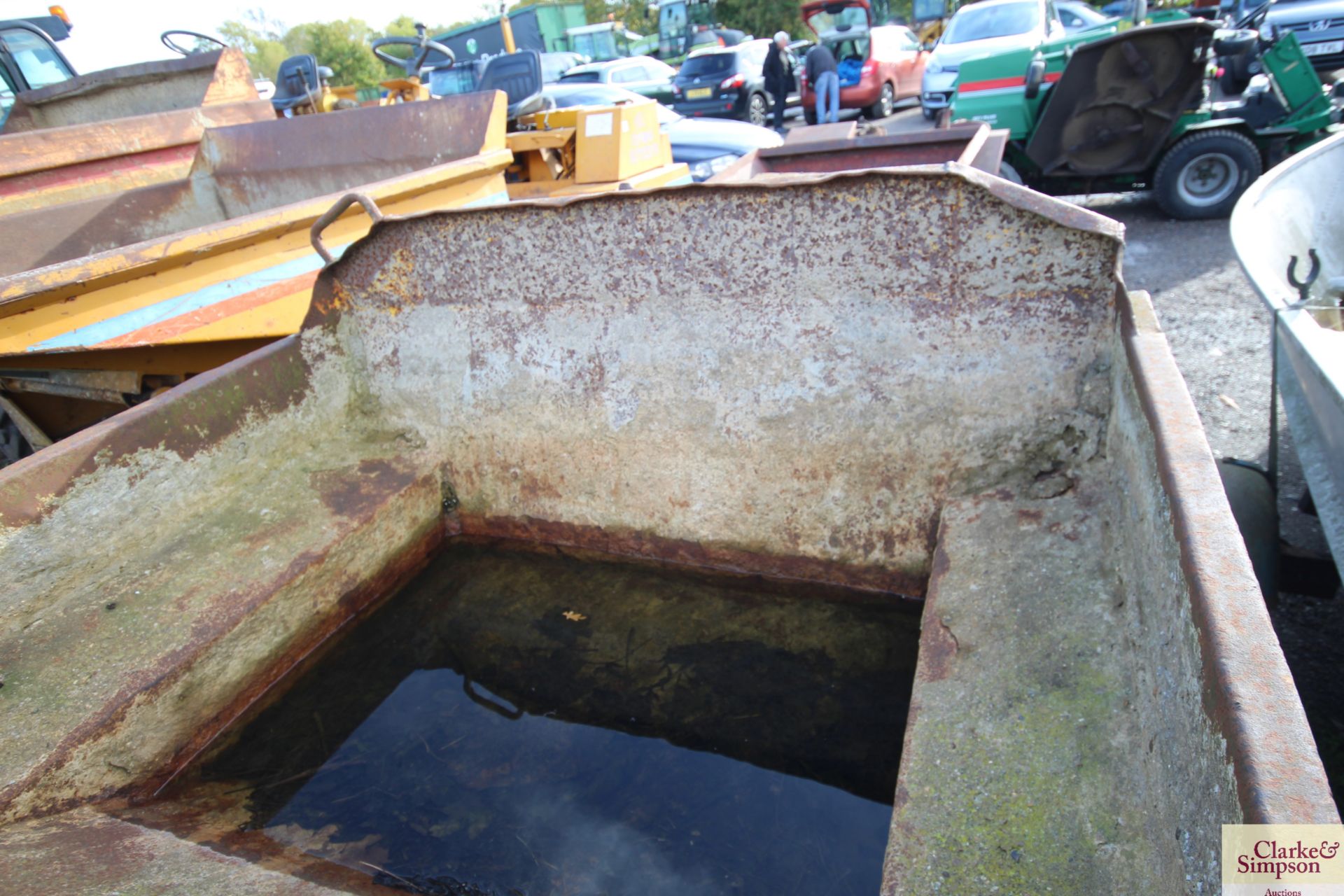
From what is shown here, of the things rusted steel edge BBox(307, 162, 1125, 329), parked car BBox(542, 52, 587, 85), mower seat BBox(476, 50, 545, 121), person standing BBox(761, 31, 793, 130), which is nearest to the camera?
rusted steel edge BBox(307, 162, 1125, 329)

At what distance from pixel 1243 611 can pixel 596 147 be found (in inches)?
173

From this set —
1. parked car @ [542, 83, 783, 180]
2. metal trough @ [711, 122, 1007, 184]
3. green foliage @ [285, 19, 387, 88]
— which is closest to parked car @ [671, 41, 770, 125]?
parked car @ [542, 83, 783, 180]

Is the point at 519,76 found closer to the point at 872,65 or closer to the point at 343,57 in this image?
the point at 872,65

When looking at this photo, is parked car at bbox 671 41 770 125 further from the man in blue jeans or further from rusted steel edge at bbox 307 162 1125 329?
rusted steel edge at bbox 307 162 1125 329

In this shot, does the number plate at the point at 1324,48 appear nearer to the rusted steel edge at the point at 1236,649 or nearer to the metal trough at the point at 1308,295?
the metal trough at the point at 1308,295

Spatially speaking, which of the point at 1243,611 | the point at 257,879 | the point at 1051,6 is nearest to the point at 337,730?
the point at 257,879

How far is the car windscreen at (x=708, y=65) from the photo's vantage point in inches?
510

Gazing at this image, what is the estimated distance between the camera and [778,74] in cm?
1095

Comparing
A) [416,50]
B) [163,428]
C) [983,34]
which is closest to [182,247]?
[163,428]

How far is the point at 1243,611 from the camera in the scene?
1027 millimetres

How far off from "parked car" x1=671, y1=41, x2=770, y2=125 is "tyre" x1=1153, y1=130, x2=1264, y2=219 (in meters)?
8.29

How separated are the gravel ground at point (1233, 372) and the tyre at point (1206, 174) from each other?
0.13 metres

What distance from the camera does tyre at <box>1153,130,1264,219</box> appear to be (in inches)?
219

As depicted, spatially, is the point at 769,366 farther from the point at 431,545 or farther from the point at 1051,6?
the point at 1051,6
